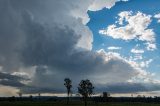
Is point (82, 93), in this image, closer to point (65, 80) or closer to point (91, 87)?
point (91, 87)

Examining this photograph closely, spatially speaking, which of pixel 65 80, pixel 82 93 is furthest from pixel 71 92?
pixel 82 93

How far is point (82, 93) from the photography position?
473ft

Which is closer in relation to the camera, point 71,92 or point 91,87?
point 91,87

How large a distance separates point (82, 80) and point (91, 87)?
5057mm

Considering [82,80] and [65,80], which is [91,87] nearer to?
[82,80]

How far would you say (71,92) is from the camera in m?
180

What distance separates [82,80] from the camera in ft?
474

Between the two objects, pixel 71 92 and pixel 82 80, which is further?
pixel 71 92

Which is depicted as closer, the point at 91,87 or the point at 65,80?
the point at 91,87

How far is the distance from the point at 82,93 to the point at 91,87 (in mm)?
4788

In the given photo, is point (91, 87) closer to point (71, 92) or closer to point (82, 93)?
point (82, 93)

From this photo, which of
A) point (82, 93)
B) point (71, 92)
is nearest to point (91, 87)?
point (82, 93)

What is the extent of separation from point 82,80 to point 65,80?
125 ft

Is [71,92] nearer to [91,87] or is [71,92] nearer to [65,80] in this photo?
[65,80]
